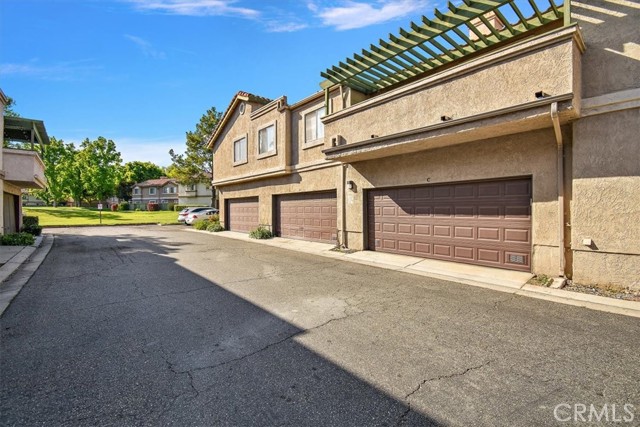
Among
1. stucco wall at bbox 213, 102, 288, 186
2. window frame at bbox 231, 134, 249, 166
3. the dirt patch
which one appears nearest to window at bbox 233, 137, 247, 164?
window frame at bbox 231, 134, 249, 166

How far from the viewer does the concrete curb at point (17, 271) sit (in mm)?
6038

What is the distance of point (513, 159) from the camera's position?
740 centimetres

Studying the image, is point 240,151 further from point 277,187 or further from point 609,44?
point 609,44

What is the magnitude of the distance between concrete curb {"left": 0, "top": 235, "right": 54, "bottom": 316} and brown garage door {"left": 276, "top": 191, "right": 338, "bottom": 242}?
29.6ft

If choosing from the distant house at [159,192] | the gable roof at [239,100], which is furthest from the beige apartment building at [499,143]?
the distant house at [159,192]

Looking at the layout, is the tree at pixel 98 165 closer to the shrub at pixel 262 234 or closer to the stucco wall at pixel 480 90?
the shrub at pixel 262 234

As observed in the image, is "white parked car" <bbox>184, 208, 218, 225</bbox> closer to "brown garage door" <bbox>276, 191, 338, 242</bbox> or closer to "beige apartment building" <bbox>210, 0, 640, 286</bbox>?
"brown garage door" <bbox>276, 191, 338, 242</bbox>

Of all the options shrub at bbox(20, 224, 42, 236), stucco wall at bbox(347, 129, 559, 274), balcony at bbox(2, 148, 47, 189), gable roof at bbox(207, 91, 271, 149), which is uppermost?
gable roof at bbox(207, 91, 271, 149)

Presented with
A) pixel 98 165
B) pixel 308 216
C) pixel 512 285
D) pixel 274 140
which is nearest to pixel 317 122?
pixel 274 140

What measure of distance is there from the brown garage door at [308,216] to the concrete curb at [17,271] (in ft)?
29.6

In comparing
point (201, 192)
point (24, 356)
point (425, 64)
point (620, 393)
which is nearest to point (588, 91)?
point (425, 64)

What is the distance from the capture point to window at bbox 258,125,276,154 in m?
15.2

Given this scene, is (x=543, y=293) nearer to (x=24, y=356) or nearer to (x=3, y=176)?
(x=24, y=356)

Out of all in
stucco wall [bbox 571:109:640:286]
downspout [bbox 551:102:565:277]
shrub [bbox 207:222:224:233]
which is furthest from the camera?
shrub [bbox 207:222:224:233]
